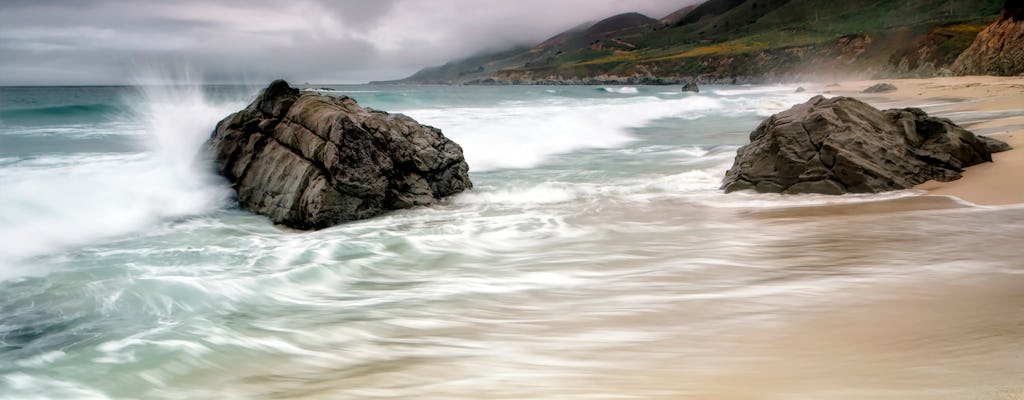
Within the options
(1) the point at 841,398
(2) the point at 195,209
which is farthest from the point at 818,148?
(2) the point at 195,209

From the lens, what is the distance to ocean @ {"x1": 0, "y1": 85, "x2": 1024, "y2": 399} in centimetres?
364

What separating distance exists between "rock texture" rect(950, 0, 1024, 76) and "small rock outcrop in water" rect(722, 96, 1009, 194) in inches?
1175

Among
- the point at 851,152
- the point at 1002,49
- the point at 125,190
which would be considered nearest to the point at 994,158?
the point at 851,152

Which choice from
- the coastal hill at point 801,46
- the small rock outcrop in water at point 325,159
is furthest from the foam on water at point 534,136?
the coastal hill at point 801,46

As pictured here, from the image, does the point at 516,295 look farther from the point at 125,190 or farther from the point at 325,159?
the point at 125,190

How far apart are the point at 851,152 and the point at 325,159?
690 cm

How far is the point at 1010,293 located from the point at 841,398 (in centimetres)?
236

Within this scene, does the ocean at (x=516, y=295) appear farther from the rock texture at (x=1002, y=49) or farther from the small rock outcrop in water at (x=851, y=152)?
the rock texture at (x=1002, y=49)

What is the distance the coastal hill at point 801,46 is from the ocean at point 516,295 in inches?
1836

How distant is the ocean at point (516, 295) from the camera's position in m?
3.64

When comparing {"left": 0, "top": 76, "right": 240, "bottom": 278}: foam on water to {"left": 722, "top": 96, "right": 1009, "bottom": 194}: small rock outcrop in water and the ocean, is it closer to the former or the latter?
the ocean

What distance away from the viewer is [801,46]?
116062mm

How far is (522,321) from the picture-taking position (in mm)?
4984

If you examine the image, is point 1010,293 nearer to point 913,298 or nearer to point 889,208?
point 913,298
